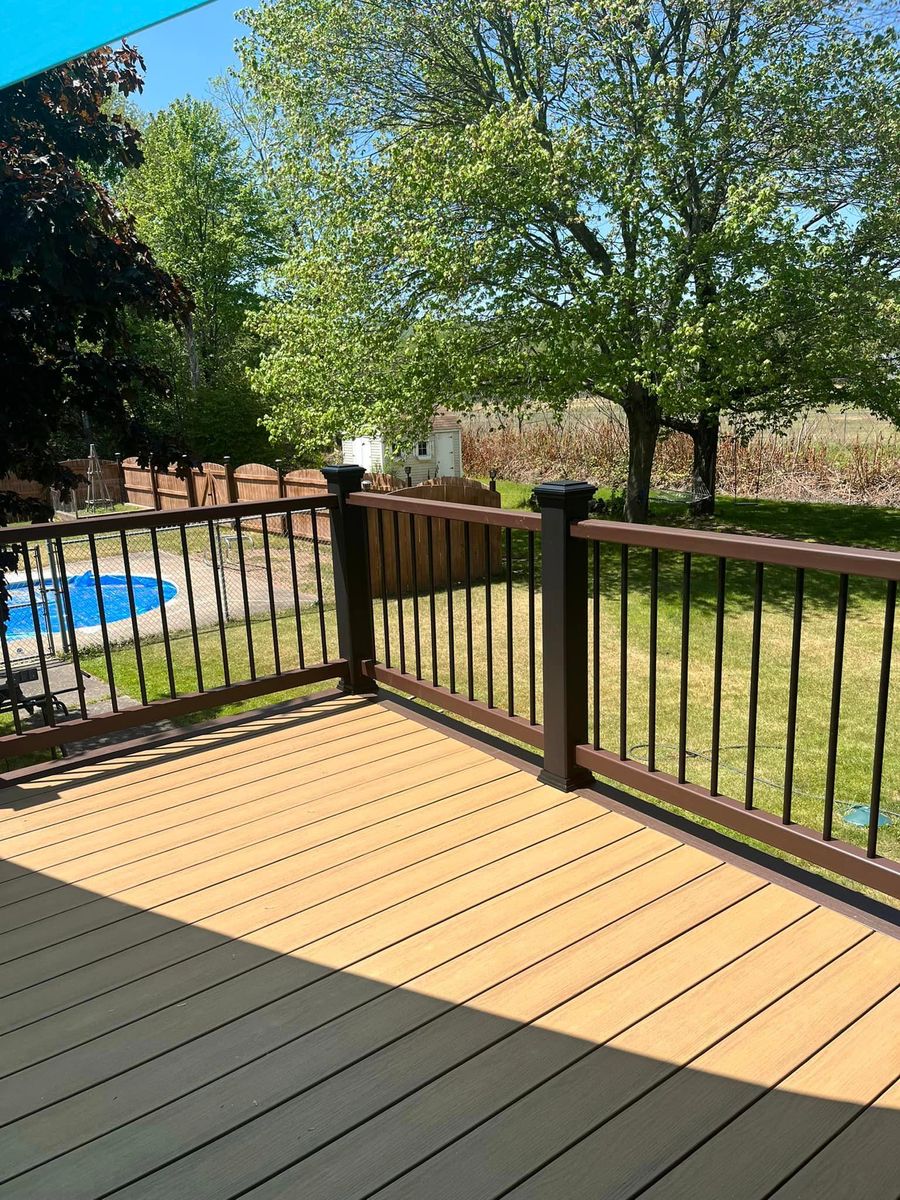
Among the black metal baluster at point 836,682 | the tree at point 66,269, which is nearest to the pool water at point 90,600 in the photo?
the tree at point 66,269

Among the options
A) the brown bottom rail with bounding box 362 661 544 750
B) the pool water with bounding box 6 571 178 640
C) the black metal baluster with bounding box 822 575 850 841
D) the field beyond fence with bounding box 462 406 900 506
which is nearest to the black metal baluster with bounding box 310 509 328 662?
the brown bottom rail with bounding box 362 661 544 750

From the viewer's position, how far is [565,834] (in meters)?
2.59

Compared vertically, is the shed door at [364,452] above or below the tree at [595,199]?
Result: below

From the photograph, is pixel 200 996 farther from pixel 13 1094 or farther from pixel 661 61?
pixel 661 61

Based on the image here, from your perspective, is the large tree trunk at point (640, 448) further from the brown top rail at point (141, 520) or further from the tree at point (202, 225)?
the tree at point (202, 225)

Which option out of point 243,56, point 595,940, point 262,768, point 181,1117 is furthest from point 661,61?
point 181,1117

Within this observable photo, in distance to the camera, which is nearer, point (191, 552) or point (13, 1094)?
point (13, 1094)

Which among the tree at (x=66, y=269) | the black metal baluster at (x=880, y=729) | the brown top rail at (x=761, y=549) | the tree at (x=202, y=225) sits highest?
the tree at (x=202, y=225)

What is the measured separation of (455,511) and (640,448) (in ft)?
30.9

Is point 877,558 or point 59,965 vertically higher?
point 877,558

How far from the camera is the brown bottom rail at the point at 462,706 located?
3.03 m

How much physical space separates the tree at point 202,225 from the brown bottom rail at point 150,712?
20662 mm

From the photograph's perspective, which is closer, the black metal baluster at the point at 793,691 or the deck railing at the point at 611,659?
the black metal baluster at the point at 793,691

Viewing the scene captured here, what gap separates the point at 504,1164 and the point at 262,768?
6.29ft
